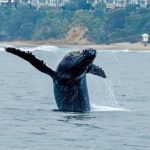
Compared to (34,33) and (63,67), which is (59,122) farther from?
(34,33)

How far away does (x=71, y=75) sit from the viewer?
31484mm

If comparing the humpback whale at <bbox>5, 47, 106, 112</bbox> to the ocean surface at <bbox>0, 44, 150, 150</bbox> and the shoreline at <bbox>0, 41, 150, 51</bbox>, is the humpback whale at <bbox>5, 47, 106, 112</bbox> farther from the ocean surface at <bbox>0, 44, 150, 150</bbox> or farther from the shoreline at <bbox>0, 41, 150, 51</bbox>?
the shoreline at <bbox>0, 41, 150, 51</bbox>

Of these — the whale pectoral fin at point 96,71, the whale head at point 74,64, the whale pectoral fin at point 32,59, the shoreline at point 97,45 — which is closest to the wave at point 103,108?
the whale pectoral fin at point 96,71

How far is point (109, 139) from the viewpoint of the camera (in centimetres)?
2753

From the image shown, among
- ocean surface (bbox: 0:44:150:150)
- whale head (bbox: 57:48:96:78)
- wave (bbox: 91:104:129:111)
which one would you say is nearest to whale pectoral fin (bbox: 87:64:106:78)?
whale head (bbox: 57:48:96:78)

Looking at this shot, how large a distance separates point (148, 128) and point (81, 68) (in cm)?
274

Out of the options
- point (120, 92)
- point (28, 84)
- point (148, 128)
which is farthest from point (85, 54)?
point (28, 84)

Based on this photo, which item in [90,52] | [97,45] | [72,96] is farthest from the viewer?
[97,45]

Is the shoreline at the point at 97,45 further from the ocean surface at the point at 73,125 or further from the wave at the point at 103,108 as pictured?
the wave at the point at 103,108

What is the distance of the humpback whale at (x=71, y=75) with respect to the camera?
30828 millimetres

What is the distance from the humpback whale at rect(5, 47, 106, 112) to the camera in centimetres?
3083

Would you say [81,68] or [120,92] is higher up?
[81,68]

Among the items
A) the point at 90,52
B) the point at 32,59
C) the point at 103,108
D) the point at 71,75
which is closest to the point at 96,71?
the point at 71,75

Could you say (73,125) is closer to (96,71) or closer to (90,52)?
(90,52)
